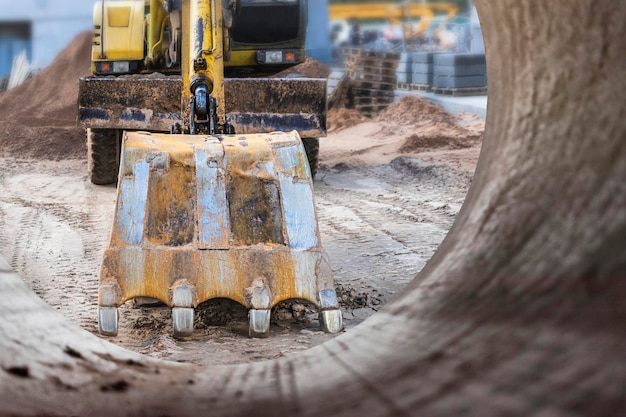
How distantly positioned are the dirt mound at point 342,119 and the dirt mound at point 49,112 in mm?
4010

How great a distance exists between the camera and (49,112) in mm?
13258

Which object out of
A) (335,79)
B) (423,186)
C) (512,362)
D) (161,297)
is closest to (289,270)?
(161,297)

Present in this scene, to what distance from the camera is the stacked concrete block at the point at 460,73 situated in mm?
13375

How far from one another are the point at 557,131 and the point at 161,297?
2.77 meters

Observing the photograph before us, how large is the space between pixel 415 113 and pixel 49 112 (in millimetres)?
5927

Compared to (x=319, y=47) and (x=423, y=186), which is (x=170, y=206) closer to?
(x=423, y=186)

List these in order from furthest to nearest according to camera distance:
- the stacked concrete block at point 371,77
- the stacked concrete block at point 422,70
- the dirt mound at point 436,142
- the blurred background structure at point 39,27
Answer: the blurred background structure at point 39,27
the stacked concrete block at point 371,77
the stacked concrete block at point 422,70
the dirt mound at point 436,142

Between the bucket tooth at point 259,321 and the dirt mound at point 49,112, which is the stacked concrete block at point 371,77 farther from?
the bucket tooth at point 259,321

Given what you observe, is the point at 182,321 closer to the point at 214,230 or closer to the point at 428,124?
the point at 214,230

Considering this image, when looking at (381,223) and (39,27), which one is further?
(39,27)

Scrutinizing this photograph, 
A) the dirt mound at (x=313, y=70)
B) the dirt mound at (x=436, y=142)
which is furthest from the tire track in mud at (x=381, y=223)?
the dirt mound at (x=313, y=70)

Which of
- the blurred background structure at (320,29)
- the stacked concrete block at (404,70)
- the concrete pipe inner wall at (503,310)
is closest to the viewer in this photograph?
the concrete pipe inner wall at (503,310)

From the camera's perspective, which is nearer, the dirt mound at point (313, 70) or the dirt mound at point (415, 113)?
the dirt mound at point (415, 113)

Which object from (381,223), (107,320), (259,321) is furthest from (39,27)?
(259,321)
